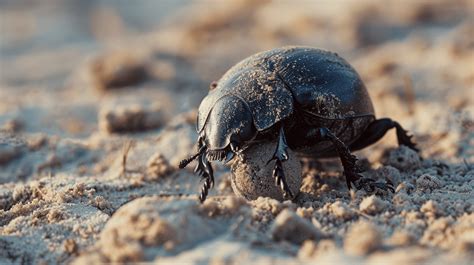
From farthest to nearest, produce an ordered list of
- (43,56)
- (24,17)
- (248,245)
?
(24,17) → (43,56) → (248,245)

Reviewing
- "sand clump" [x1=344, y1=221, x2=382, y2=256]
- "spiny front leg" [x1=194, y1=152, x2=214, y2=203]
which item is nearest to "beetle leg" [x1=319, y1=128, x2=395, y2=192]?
"spiny front leg" [x1=194, y1=152, x2=214, y2=203]

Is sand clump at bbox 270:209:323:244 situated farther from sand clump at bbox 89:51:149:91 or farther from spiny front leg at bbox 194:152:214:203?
sand clump at bbox 89:51:149:91

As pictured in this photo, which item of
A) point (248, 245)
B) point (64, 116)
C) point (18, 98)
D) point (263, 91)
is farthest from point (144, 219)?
point (18, 98)

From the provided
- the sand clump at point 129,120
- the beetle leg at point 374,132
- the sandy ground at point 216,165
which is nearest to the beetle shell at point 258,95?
the sandy ground at point 216,165

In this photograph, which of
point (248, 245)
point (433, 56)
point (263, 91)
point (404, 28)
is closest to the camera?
point (248, 245)

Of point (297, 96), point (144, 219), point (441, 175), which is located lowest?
point (441, 175)

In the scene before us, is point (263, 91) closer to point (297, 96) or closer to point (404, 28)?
point (297, 96)

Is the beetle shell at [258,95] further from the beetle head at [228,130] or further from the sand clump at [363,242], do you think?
the sand clump at [363,242]

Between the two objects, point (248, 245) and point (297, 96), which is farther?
point (297, 96)
